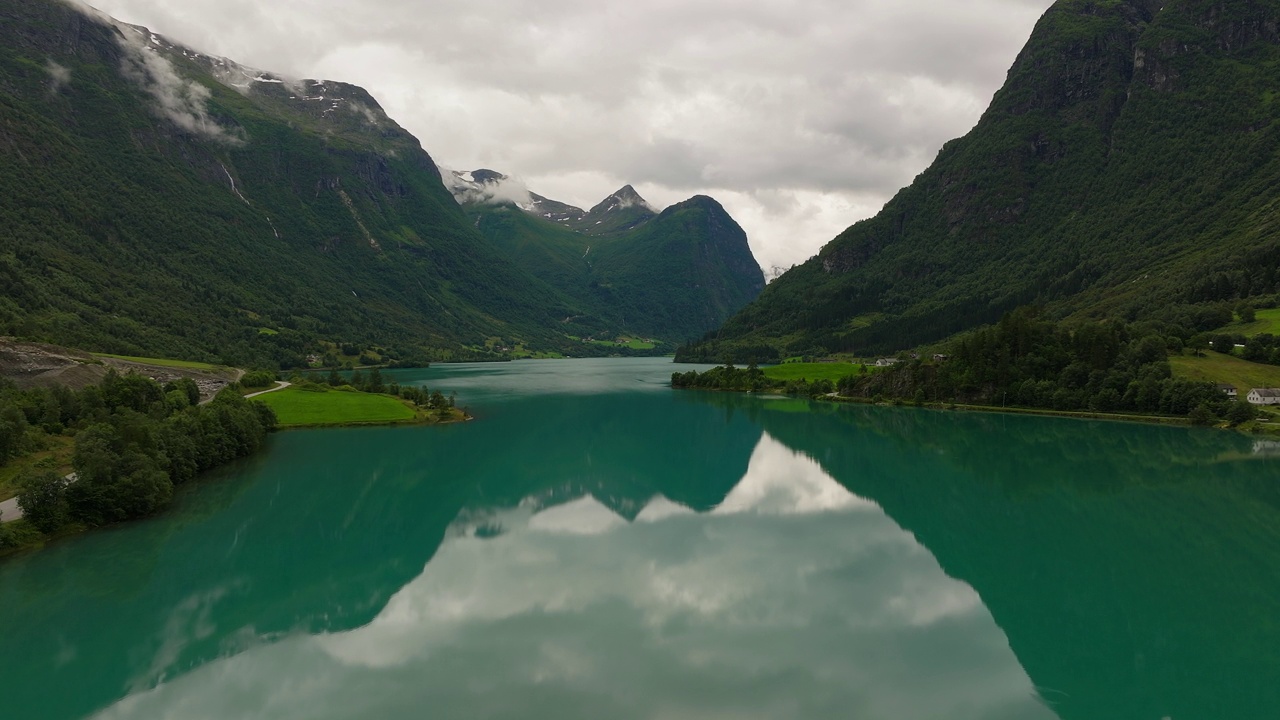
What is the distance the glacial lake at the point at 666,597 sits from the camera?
59.6ft

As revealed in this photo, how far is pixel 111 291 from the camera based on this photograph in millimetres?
124188

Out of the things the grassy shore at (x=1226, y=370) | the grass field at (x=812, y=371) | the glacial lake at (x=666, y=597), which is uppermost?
the grassy shore at (x=1226, y=370)

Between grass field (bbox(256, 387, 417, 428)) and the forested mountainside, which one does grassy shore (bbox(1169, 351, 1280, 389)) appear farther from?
grass field (bbox(256, 387, 417, 428))

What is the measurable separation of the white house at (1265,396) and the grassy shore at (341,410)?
83268 mm

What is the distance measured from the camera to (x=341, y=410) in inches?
2908

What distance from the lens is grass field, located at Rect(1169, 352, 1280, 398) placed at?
7150cm

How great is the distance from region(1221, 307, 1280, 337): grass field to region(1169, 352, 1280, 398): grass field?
892 cm

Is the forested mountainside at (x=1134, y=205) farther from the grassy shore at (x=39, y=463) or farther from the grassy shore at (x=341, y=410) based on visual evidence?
the grassy shore at (x=39, y=463)

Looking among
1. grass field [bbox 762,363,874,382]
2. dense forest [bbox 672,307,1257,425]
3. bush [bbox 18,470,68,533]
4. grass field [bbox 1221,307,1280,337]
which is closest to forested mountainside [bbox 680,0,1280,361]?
grass field [bbox 1221,307,1280,337]

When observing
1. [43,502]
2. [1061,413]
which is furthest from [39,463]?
[1061,413]

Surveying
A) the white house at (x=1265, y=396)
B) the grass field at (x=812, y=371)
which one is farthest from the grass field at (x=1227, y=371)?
the grass field at (x=812, y=371)

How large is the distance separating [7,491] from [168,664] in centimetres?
2087

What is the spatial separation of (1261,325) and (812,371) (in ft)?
204

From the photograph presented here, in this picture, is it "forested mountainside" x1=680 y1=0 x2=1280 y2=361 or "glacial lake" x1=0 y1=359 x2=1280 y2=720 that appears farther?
"forested mountainside" x1=680 y1=0 x2=1280 y2=361
